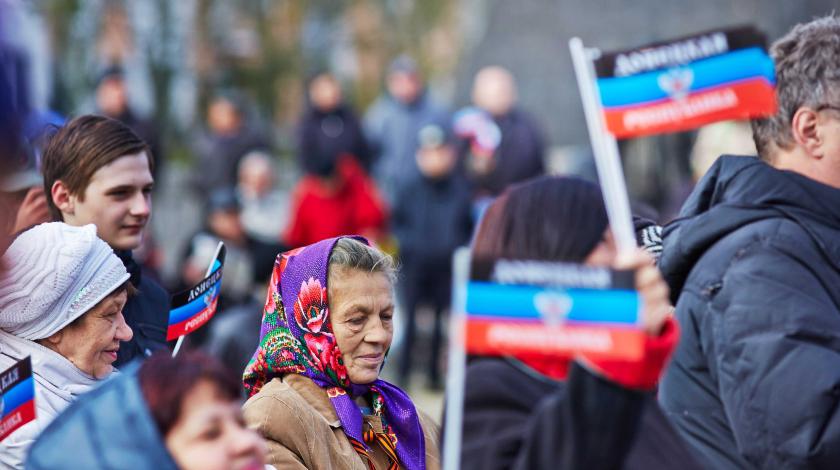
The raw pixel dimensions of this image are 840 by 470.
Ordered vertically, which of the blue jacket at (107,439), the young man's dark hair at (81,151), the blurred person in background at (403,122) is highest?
the blurred person in background at (403,122)

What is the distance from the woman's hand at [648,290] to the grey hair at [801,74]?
1278mm

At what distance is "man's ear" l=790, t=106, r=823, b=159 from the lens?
466 cm

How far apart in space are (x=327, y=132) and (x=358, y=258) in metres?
10.4

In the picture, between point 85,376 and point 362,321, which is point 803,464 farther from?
point 85,376

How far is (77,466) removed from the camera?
11.7 ft

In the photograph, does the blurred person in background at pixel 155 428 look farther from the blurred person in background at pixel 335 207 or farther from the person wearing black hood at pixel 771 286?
the blurred person in background at pixel 335 207

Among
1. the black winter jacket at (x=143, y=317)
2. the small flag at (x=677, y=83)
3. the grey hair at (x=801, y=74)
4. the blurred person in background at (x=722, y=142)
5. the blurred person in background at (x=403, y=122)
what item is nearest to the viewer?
the small flag at (x=677, y=83)

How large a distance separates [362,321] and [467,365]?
1.20 metres

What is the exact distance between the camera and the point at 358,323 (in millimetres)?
5062

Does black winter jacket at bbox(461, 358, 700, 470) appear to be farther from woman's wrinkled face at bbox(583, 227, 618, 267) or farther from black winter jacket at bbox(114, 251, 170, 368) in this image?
black winter jacket at bbox(114, 251, 170, 368)

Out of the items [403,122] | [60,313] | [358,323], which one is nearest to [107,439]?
[60,313]

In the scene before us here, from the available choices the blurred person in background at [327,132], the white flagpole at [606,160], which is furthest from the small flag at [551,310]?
the blurred person in background at [327,132]

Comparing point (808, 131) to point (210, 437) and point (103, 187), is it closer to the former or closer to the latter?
point (210, 437)

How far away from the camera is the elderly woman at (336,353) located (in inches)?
196
